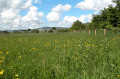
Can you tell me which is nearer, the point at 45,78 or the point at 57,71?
the point at 45,78

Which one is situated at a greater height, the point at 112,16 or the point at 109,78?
the point at 112,16

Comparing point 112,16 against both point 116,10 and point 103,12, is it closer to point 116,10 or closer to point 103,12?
point 116,10

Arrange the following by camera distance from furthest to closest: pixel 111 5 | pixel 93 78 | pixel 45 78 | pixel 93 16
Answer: pixel 93 16, pixel 111 5, pixel 45 78, pixel 93 78

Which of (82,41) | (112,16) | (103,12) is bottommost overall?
(82,41)

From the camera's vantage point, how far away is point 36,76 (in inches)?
70.7

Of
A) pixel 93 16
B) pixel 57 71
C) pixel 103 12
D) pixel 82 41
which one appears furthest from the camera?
pixel 93 16

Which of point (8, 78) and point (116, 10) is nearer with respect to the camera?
point (8, 78)

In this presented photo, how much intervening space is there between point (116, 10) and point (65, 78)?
848 inches

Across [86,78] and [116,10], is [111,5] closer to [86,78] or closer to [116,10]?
[116,10]

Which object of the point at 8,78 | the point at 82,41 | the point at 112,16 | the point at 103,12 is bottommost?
the point at 8,78

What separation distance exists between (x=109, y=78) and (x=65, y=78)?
664 millimetres

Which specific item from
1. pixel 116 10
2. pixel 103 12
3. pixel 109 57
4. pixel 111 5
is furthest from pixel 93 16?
pixel 109 57

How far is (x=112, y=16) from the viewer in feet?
66.0

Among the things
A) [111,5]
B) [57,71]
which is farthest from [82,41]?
[111,5]
